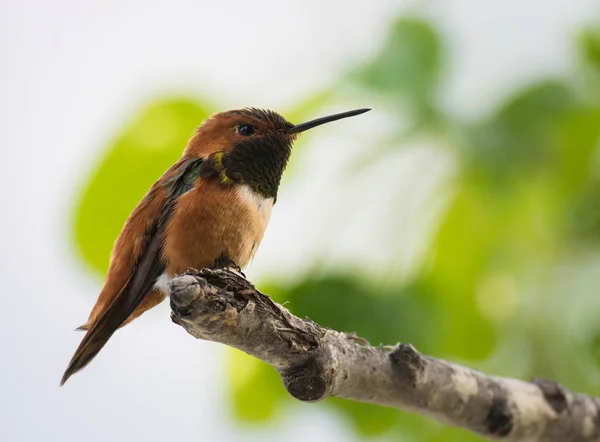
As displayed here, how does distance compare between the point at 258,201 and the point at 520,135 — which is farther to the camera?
the point at 520,135

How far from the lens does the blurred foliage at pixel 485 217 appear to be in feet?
4.50

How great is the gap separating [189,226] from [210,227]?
0.03 metres

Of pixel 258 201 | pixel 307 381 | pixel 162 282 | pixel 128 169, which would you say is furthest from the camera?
pixel 128 169

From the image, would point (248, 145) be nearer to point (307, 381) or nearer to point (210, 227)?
point (210, 227)

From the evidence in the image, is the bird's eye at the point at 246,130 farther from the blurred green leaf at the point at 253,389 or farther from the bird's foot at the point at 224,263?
the blurred green leaf at the point at 253,389

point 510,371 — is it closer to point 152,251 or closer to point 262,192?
point 262,192

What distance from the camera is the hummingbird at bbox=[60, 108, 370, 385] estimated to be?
1.02 metres

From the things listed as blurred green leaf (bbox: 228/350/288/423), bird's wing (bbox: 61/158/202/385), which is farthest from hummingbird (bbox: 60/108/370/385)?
blurred green leaf (bbox: 228/350/288/423)

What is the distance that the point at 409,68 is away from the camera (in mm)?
1484

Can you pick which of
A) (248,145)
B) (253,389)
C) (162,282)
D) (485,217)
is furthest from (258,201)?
(485,217)

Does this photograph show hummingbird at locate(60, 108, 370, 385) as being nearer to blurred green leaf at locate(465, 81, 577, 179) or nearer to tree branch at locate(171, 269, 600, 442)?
tree branch at locate(171, 269, 600, 442)

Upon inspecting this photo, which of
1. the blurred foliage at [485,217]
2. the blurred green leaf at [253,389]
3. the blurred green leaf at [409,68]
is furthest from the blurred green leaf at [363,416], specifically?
the blurred green leaf at [409,68]

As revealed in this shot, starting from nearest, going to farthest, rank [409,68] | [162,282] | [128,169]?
[162,282], [128,169], [409,68]

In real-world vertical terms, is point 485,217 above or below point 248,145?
below
